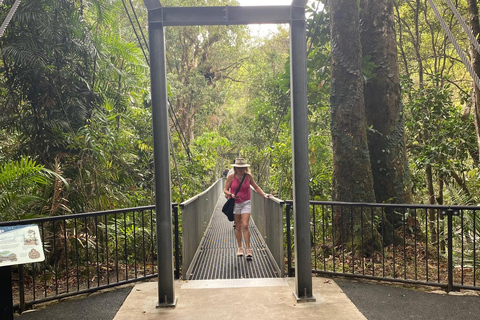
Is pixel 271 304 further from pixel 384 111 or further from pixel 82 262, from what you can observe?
pixel 384 111

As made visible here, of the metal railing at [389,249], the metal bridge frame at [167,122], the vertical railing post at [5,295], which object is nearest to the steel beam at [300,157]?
the metal bridge frame at [167,122]

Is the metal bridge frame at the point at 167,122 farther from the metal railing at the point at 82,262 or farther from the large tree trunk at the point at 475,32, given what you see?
the large tree trunk at the point at 475,32

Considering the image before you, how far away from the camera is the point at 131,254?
7898mm

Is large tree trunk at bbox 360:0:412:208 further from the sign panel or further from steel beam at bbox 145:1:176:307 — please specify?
the sign panel

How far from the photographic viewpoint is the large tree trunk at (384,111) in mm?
7668

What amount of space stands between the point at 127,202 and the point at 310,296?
14.3ft

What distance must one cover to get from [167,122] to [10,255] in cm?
222

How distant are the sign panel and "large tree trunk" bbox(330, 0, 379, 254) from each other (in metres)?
5.01

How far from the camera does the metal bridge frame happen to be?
15.3 ft

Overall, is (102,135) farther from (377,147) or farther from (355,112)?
(377,147)

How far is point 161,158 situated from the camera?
15.3 ft

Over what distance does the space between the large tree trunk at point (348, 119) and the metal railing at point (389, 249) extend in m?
0.25

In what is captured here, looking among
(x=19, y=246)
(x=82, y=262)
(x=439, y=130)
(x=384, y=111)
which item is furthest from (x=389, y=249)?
(x=19, y=246)

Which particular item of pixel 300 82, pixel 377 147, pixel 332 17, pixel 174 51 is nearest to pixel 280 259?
pixel 300 82
